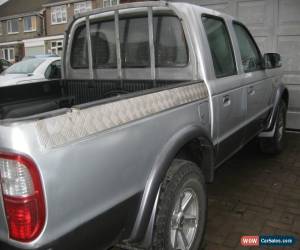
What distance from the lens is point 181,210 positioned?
8.27 feet

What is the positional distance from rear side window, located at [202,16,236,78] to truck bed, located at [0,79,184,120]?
1.44 ft

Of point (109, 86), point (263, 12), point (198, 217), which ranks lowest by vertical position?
point (198, 217)

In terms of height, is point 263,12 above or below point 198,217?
above

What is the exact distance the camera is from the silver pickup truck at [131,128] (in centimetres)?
159

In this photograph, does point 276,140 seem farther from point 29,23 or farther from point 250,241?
point 29,23

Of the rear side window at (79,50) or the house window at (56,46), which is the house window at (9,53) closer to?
the house window at (56,46)

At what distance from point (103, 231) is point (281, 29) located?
18.9 ft

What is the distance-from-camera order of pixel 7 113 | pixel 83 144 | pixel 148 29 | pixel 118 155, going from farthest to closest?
pixel 148 29
pixel 7 113
pixel 118 155
pixel 83 144

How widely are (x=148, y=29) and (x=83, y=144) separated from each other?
1.88 meters

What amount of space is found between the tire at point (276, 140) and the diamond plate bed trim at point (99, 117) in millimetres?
2972

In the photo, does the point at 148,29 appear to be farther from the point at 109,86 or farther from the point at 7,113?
the point at 7,113

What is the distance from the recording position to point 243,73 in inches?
148

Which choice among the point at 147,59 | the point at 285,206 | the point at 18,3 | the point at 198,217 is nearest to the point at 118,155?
the point at 198,217

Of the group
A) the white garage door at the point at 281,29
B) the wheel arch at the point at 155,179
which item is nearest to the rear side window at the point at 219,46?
the wheel arch at the point at 155,179
